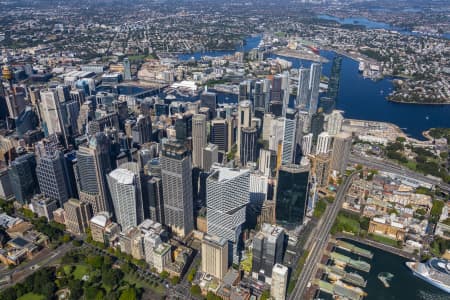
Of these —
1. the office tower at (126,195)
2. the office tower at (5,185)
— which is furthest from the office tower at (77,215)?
the office tower at (5,185)

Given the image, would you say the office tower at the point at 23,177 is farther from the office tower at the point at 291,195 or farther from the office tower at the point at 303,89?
the office tower at the point at 303,89

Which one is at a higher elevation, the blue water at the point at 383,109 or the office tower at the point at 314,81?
the office tower at the point at 314,81

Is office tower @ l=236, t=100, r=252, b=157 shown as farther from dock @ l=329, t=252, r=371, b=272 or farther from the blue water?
the blue water

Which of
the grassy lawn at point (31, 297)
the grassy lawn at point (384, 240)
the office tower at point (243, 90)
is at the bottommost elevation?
the grassy lawn at point (31, 297)

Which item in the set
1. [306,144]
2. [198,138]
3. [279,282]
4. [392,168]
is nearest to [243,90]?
[306,144]

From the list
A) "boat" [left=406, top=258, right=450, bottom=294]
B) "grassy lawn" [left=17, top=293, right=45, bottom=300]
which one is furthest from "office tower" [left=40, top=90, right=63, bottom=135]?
"boat" [left=406, top=258, right=450, bottom=294]

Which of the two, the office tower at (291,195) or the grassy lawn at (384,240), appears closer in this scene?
the office tower at (291,195)

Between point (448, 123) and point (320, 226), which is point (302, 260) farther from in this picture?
point (448, 123)
